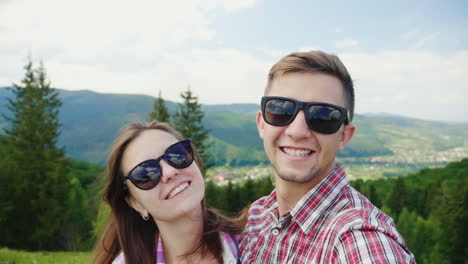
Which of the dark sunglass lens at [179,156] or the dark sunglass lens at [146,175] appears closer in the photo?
the dark sunglass lens at [146,175]

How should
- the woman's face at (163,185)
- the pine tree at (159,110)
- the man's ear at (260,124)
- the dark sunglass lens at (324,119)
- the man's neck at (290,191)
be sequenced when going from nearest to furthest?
the dark sunglass lens at (324,119), the man's neck at (290,191), the man's ear at (260,124), the woman's face at (163,185), the pine tree at (159,110)

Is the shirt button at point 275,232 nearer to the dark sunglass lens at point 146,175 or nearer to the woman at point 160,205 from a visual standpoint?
the woman at point 160,205

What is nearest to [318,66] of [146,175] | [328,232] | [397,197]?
[328,232]

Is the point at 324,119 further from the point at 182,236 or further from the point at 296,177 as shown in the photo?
the point at 182,236

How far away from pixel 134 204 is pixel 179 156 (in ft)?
2.82

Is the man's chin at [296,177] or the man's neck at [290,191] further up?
the man's chin at [296,177]

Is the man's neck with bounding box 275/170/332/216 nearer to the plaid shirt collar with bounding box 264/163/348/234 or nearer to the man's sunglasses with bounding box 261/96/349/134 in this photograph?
the plaid shirt collar with bounding box 264/163/348/234

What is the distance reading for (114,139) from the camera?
4.11m

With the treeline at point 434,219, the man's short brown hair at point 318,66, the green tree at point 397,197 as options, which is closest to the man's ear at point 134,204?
the man's short brown hair at point 318,66

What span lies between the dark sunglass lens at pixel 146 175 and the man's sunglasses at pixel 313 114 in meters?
1.49

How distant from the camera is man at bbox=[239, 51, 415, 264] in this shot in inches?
110

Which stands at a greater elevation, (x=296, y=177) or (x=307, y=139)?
(x=307, y=139)

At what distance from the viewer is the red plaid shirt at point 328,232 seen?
215 cm

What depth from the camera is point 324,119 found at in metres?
2.99
